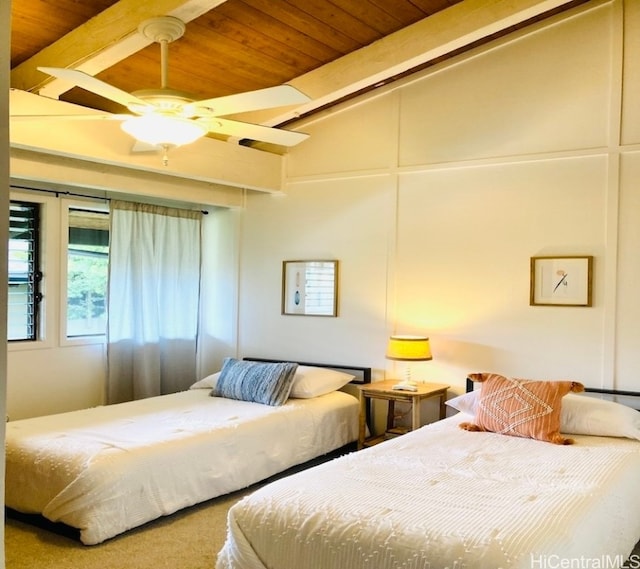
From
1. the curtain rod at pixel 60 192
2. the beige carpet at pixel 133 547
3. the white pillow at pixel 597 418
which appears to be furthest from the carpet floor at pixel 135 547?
the curtain rod at pixel 60 192

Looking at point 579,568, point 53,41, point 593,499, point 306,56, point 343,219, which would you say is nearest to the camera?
point 579,568

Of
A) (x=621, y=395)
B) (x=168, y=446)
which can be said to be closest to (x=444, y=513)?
(x=168, y=446)

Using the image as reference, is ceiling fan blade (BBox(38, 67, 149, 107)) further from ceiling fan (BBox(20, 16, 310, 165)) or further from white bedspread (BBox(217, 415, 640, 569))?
white bedspread (BBox(217, 415, 640, 569))

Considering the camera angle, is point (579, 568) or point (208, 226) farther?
point (208, 226)

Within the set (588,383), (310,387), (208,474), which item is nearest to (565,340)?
(588,383)

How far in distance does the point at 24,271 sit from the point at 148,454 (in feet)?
7.03

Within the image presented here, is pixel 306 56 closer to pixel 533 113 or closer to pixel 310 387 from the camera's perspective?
pixel 533 113

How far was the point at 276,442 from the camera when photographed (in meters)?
4.02

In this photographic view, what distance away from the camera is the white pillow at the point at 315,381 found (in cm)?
454

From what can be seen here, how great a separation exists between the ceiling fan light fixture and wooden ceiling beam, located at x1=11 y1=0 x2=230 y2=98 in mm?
627

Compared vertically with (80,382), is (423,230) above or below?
above

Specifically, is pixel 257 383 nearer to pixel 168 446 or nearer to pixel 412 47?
pixel 168 446

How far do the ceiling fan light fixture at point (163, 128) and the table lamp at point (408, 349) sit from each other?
2.10m

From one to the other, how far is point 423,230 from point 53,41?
274cm
